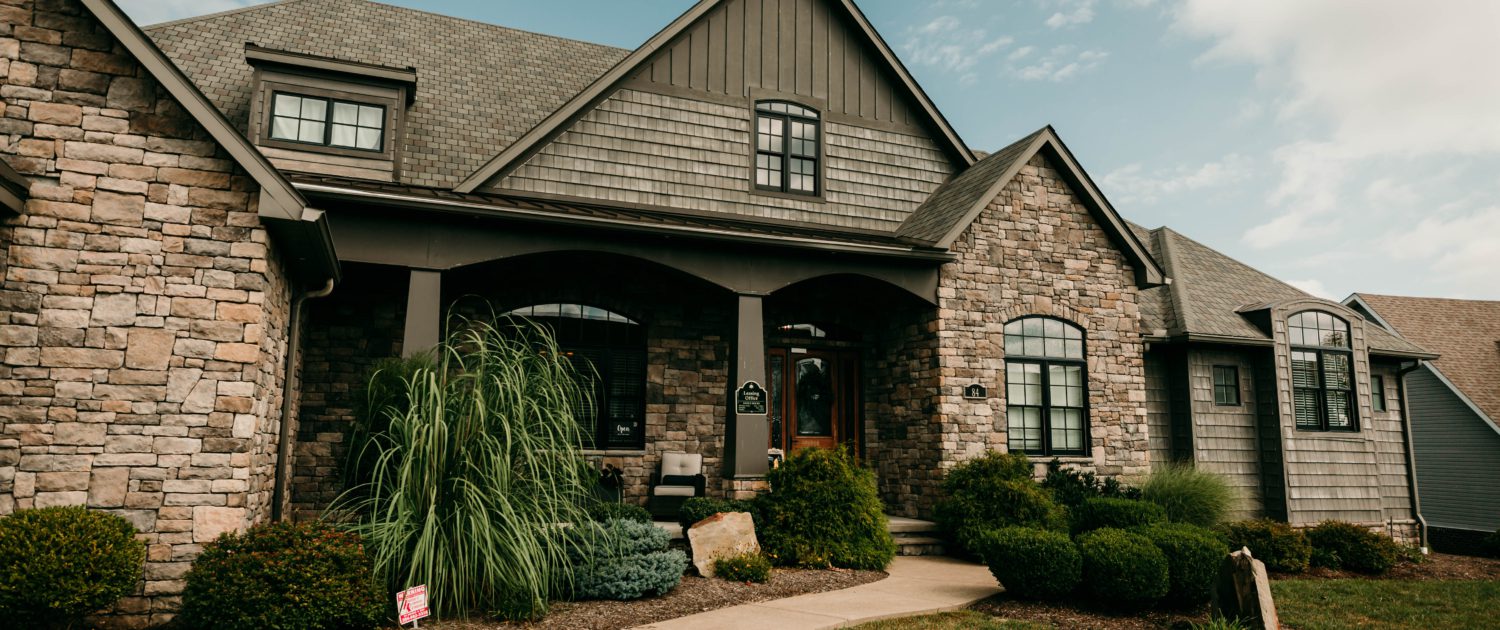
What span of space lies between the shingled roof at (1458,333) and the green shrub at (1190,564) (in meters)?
17.9

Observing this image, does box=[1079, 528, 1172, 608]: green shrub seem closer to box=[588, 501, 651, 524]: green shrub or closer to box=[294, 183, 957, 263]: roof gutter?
box=[588, 501, 651, 524]: green shrub

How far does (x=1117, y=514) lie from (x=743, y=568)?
12.1 feet

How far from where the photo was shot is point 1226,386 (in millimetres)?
13297

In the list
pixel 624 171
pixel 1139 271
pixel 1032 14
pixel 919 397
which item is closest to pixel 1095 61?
pixel 1032 14

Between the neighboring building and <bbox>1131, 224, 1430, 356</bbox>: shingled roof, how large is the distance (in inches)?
244

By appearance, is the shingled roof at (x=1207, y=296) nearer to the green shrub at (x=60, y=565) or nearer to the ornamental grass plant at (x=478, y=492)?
the ornamental grass plant at (x=478, y=492)

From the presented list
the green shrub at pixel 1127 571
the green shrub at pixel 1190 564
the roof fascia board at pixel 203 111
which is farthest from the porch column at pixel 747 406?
the roof fascia board at pixel 203 111

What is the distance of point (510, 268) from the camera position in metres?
10.9

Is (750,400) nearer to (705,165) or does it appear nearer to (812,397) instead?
(812,397)

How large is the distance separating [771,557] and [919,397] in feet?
11.8

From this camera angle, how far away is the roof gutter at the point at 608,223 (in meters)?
8.49

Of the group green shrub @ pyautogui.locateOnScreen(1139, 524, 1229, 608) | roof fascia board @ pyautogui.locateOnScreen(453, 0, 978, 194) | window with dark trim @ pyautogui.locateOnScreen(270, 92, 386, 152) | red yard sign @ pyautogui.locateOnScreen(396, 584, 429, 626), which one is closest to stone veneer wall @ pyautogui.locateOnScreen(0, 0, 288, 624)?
red yard sign @ pyautogui.locateOnScreen(396, 584, 429, 626)

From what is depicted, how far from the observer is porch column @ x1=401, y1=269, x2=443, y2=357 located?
8742 mm

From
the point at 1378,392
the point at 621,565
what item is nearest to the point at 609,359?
the point at 621,565
